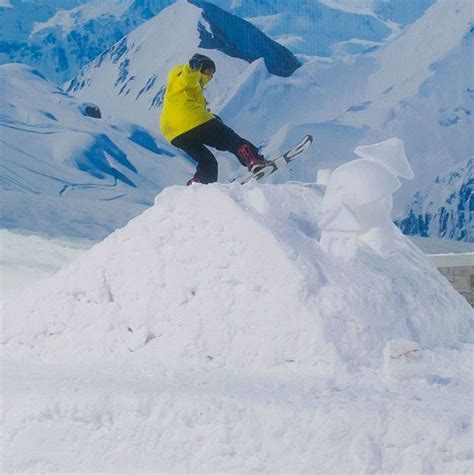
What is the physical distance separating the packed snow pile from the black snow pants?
2.86 ft

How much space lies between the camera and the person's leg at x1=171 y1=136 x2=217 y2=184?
5859 mm

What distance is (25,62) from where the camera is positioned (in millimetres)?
9148

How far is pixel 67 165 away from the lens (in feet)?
29.8

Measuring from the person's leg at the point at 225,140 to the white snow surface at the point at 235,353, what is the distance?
434 mm

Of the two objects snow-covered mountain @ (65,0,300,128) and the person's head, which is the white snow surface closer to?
the person's head

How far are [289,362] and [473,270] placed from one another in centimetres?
469

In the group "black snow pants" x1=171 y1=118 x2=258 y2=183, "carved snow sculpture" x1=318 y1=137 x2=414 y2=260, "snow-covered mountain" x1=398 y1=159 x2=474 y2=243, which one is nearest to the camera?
"carved snow sculpture" x1=318 y1=137 x2=414 y2=260

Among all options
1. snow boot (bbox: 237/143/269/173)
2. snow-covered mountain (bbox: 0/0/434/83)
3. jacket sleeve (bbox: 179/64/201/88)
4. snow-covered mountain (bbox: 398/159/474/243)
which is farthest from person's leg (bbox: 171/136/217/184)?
snow-covered mountain (bbox: 398/159/474/243)

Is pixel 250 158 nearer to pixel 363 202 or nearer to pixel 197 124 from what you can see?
pixel 197 124

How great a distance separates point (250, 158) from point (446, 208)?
4.26 m

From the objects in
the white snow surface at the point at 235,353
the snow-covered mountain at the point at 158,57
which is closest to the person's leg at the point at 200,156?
the white snow surface at the point at 235,353

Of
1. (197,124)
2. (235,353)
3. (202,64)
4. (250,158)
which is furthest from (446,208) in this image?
(235,353)

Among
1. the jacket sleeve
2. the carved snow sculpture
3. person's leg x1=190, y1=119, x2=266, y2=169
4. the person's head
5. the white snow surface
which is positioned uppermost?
the person's head

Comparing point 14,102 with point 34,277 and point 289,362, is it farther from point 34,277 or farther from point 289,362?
point 289,362
